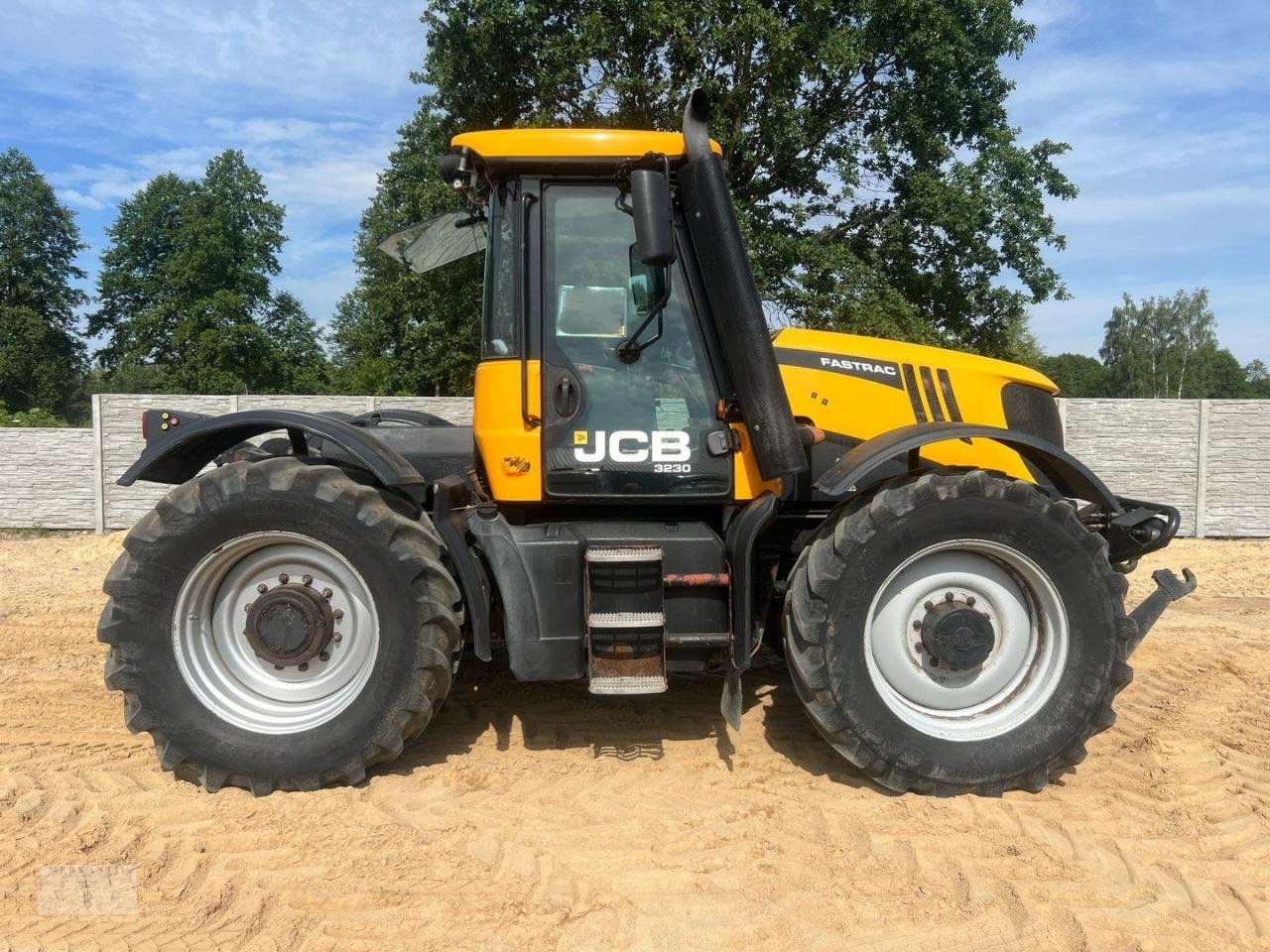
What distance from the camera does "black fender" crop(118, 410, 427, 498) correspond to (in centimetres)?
351

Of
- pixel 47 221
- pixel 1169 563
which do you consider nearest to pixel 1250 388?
pixel 1169 563

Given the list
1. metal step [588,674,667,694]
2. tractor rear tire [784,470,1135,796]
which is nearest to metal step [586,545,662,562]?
metal step [588,674,667,694]

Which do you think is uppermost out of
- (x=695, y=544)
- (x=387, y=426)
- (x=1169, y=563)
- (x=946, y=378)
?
(x=946, y=378)

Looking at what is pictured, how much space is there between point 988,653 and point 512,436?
2.13m

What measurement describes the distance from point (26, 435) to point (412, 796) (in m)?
11.0

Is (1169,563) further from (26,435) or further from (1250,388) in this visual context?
(1250,388)

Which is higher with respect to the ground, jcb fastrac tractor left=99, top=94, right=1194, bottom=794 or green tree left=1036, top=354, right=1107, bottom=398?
green tree left=1036, top=354, right=1107, bottom=398

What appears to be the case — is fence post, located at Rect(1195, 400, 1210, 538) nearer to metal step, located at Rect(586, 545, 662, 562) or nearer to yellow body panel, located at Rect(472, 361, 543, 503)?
metal step, located at Rect(586, 545, 662, 562)

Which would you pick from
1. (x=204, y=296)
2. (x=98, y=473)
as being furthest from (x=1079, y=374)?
(x=98, y=473)

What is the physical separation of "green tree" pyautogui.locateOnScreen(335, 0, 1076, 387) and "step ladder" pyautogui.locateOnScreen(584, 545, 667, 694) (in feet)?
33.3

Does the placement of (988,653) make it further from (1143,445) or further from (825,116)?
(825,116)

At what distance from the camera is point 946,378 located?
399 cm

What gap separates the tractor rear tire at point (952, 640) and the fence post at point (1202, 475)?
9.17m

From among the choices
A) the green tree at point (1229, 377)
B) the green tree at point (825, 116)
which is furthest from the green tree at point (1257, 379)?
the green tree at point (825, 116)
